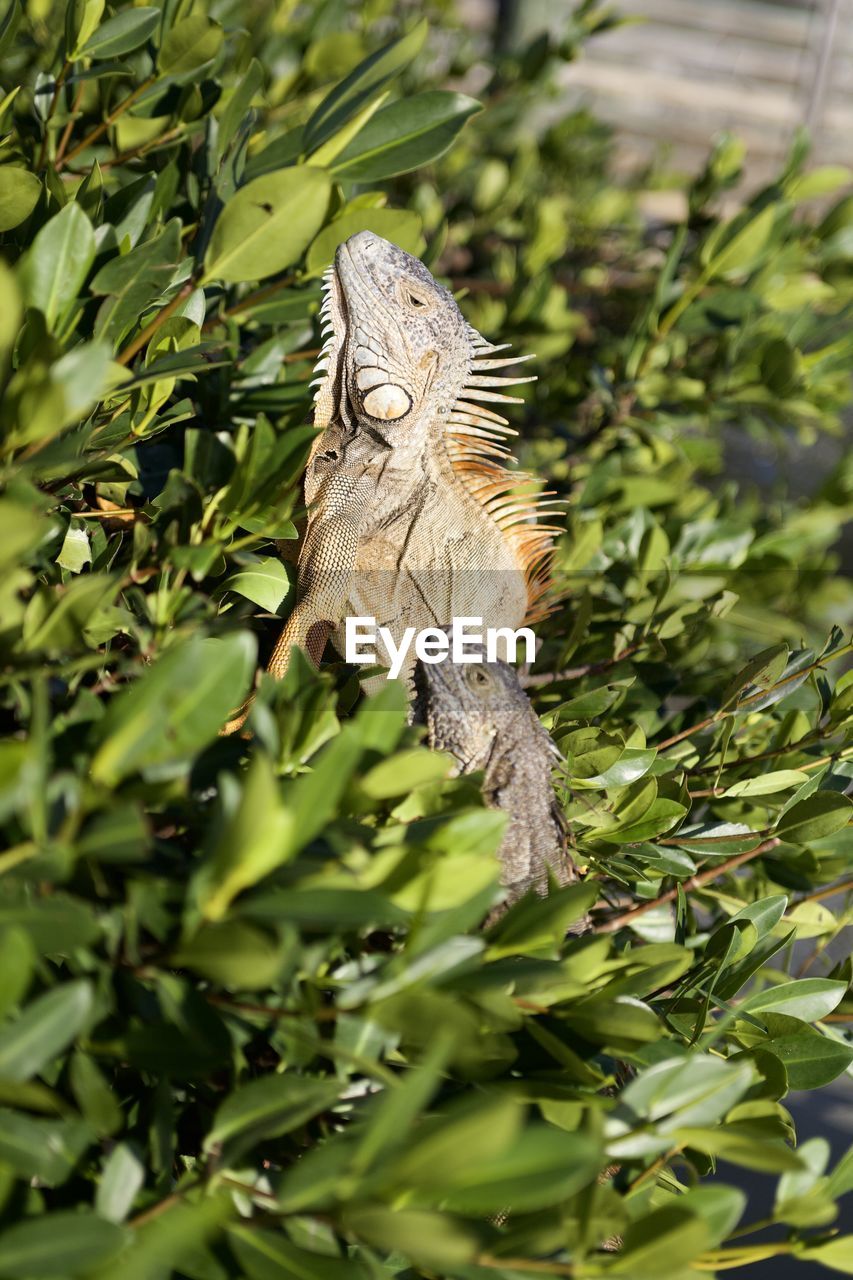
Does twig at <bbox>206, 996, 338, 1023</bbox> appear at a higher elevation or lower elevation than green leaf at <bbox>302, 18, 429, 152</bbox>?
lower

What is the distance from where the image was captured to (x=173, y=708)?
706 mm

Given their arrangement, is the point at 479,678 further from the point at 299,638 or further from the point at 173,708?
the point at 173,708

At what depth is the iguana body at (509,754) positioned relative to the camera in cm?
124

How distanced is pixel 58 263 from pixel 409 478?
0.75m

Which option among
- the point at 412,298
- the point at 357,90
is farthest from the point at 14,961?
the point at 412,298

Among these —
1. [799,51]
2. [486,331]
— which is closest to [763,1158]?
[486,331]

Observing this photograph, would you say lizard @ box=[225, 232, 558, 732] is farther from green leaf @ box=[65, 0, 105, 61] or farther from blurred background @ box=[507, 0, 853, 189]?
blurred background @ box=[507, 0, 853, 189]

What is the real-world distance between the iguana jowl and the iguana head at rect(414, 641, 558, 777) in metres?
0.16

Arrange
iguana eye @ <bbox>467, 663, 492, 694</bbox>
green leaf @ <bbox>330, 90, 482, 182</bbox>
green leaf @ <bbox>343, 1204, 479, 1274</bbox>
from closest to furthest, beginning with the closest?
green leaf @ <bbox>343, 1204, 479, 1274</bbox>, green leaf @ <bbox>330, 90, 482, 182</bbox>, iguana eye @ <bbox>467, 663, 492, 694</bbox>

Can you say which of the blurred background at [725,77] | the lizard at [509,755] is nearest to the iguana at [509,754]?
the lizard at [509,755]

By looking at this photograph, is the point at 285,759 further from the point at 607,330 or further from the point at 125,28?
the point at 607,330

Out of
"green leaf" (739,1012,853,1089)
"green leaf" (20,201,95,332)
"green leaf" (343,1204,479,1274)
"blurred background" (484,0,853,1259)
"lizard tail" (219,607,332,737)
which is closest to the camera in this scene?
"green leaf" (343,1204,479,1274)

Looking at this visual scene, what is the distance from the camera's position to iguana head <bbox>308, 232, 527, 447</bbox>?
155 cm

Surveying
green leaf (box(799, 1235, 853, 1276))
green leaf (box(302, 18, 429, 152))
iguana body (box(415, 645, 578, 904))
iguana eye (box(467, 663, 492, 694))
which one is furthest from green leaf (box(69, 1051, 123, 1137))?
green leaf (box(302, 18, 429, 152))
